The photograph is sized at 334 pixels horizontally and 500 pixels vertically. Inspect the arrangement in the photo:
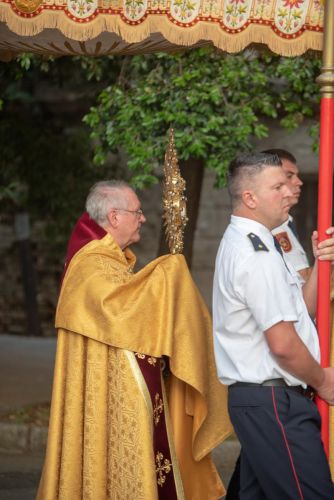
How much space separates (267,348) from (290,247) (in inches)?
74.2

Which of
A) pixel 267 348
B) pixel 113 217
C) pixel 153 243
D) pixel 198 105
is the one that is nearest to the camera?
pixel 267 348

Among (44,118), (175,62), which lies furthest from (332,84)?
(44,118)

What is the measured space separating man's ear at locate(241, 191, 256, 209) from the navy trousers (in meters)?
0.73

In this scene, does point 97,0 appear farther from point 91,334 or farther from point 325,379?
point 325,379

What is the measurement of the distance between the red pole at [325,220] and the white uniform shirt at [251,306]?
0.09 metres

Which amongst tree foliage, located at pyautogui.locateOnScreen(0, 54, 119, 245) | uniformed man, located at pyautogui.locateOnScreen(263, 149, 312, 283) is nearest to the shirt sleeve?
uniformed man, located at pyautogui.locateOnScreen(263, 149, 312, 283)

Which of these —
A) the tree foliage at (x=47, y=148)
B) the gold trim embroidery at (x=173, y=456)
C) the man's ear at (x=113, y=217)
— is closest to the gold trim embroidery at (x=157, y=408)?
the gold trim embroidery at (x=173, y=456)

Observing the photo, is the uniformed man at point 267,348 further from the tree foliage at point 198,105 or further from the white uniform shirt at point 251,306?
the tree foliage at point 198,105

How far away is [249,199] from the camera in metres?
4.51

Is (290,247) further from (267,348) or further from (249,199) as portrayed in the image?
(267,348)

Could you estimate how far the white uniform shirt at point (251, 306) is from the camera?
168 inches

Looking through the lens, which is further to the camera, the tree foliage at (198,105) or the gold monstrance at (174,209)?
the tree foliage at (198,105)

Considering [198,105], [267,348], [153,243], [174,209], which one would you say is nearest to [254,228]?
[267,348]

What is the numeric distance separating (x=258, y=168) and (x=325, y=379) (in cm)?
88
